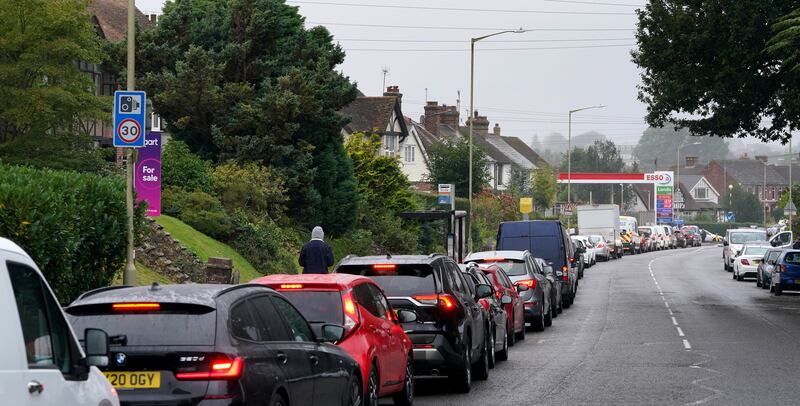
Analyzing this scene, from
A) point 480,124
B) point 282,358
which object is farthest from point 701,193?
point 282,358

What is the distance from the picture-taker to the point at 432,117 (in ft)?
347

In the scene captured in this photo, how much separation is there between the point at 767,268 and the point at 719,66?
11921 mm

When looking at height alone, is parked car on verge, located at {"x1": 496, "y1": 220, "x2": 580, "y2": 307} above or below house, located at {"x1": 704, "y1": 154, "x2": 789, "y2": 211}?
below

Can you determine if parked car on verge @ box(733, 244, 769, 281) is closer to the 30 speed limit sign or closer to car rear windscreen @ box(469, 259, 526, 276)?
car rear windscreen @ box(469, 259, 526, 276)

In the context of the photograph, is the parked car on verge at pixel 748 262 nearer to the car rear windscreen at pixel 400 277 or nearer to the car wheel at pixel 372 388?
the car rear windscreen at pixel 400 277

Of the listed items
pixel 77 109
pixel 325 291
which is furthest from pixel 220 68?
pixel 325 291

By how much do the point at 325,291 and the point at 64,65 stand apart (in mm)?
21208

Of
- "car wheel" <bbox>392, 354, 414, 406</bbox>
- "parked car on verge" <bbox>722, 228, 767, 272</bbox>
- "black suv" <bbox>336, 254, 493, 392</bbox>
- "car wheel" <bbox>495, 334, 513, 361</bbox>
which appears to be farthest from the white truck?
"car wheel" <bbox>392, 354, 414, 406</bbox>

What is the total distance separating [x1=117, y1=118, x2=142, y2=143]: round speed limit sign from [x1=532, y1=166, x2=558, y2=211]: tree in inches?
3355

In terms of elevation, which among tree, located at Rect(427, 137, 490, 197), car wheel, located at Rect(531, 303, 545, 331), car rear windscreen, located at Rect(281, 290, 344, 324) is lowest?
car wheel, located at Rect(531, 303, 545, 331)

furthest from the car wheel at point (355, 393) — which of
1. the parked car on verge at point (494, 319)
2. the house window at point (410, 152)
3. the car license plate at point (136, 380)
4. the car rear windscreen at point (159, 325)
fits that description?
the house window at point (410, 152)

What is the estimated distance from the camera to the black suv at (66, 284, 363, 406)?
9.04 meters

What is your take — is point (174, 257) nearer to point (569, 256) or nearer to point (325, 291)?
point (569, 256)

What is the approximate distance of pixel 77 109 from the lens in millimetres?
32406
